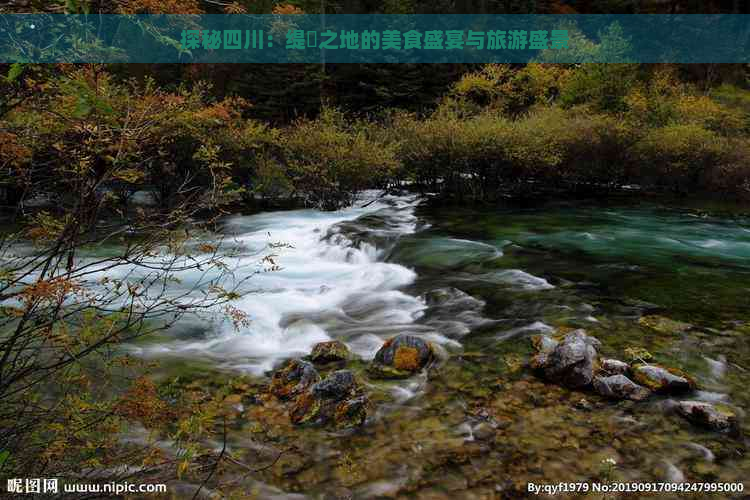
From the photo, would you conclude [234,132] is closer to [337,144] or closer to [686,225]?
[337,144]

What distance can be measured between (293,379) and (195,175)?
98.1 inches

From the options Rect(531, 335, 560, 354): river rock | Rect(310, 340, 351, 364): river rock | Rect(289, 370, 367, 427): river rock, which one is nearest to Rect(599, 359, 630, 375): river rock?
Rect(531, 335, 560, 354): river rock

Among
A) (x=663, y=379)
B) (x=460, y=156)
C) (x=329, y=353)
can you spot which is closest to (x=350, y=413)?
(x=329, y=353)

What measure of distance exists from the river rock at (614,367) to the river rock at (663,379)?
4.5 inches

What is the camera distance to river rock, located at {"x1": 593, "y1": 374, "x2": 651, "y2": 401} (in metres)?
5.07

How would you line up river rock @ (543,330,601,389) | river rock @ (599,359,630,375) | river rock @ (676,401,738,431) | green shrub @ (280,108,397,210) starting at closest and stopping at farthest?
river rock @ (676,401,738,431) → river rock @ (543,330,601,389) → river rock @ (599,359,630,375) → green shrub @ (280,108,397,210)

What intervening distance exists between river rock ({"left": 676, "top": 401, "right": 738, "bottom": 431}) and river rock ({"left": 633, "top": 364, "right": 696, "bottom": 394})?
Answer: 27 cm

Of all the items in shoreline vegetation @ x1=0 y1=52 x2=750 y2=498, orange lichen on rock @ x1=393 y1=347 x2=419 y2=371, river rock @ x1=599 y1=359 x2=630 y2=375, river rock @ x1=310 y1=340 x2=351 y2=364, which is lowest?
river rock @ x1=310 y1=340 x2=351 y2=364

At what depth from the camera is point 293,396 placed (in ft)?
17.3

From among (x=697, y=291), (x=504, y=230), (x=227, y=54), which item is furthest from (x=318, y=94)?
(x=697, y=291)

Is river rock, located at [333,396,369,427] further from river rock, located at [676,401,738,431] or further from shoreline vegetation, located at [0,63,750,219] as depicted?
shoreline vegetation, located at [0,63,750,219]

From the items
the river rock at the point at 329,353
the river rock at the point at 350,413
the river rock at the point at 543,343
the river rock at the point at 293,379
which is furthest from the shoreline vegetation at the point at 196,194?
the river rock at the point at 329,353

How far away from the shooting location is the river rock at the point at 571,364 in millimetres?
5309

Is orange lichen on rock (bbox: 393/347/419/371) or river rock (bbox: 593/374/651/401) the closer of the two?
river rock (bbox: 593/374/651/401)
